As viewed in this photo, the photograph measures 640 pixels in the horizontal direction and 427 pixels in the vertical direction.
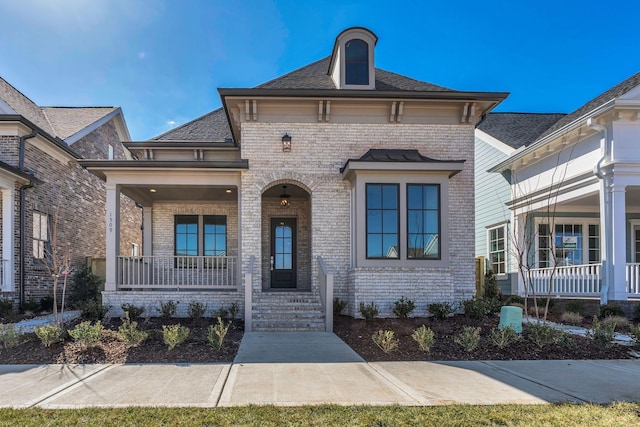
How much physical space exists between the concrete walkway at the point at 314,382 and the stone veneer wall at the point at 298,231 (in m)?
5.83

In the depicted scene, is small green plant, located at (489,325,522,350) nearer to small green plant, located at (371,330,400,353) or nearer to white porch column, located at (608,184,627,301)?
small green plant, located at (371,330,400,353)

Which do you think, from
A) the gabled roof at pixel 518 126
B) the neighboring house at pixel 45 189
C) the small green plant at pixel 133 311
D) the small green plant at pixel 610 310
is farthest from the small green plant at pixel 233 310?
the gabled roof at pixel 518 126

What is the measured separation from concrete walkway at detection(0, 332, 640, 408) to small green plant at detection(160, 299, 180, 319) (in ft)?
12.1

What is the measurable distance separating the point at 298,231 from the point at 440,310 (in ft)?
16.4

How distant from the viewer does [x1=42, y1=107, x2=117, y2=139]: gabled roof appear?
14.6 meters

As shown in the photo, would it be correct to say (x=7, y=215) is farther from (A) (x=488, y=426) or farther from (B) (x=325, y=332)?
(A) (x=488, y=426)

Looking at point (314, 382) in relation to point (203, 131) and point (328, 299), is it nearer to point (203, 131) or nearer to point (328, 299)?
point (328, 299)

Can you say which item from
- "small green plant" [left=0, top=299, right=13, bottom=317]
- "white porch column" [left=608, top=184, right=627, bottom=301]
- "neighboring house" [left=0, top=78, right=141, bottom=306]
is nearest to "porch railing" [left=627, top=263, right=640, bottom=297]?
"white porch column" [left=608, top=184, right=627, bottom=301]

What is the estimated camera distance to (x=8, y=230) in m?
10.9

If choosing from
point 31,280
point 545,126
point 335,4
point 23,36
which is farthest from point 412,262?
point 23,36

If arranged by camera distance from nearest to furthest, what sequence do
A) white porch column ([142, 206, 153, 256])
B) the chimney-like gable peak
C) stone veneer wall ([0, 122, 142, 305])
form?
the chimney-like gable peak
stone veneer wall ([0, 122, 142, 305])
white porch column ([142, 206, 153, 256])

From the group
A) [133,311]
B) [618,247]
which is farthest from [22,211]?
[618,247]

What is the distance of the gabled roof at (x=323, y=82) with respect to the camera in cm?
1088

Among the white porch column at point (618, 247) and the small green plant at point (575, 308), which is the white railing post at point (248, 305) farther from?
the white porch column at point (618, 247)
